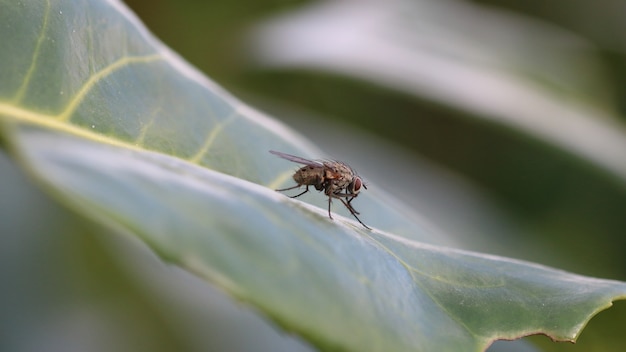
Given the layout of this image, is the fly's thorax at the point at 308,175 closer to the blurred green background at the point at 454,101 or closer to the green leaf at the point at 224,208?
the green leaf at the point at 224,208

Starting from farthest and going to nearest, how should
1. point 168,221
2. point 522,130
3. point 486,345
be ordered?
point 522,130 < point 486,345 < point 168,221

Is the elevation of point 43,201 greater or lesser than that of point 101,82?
lesser

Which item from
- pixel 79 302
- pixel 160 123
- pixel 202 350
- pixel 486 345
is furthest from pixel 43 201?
pixel 486 345

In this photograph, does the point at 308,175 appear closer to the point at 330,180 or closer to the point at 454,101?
the point at 330,180

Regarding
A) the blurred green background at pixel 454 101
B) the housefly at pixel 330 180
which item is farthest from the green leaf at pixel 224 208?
the blurred green background at pixel 454 101

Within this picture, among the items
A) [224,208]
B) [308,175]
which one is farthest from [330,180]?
[224,208]

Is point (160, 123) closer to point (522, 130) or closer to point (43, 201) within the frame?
point (43, 201)
